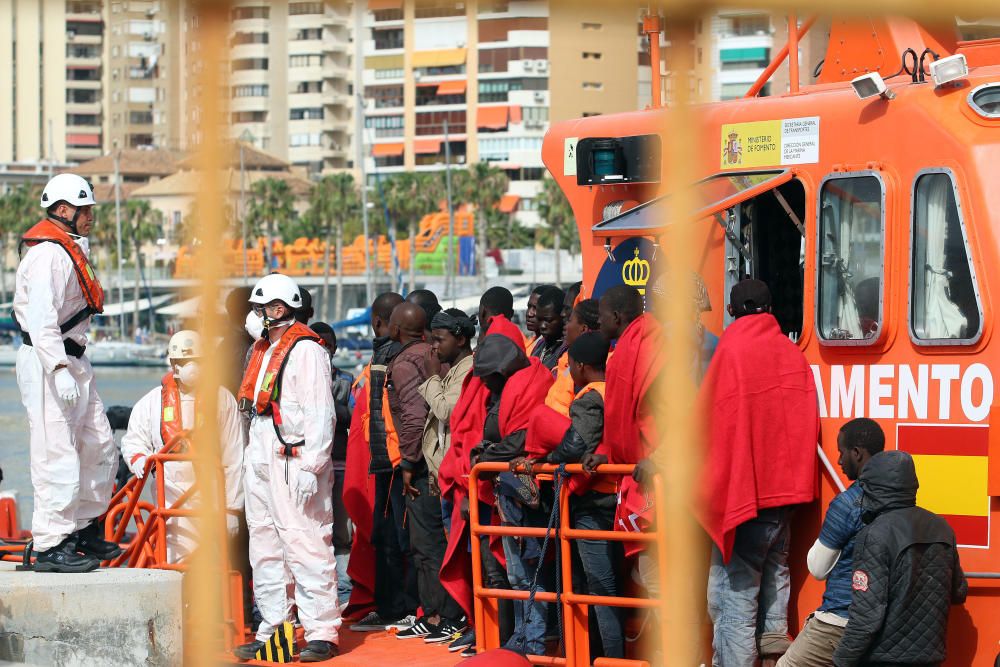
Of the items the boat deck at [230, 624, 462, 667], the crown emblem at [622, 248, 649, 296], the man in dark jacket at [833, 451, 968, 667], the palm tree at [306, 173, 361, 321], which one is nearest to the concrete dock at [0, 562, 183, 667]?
the boat deck at [230, 624, 462, 667]

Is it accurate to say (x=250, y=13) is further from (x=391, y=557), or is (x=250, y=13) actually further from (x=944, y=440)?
(x=391, y=557)

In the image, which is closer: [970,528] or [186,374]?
[970,528]

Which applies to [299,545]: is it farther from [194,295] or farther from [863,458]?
[194,295]

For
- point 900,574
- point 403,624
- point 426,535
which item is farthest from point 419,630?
point 900,574

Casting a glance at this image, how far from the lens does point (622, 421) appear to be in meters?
6.46

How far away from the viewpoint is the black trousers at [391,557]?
8812 mm

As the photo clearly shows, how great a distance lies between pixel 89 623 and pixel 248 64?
4.38m

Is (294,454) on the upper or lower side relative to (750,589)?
upper

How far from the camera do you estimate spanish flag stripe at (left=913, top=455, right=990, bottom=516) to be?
19.9ft

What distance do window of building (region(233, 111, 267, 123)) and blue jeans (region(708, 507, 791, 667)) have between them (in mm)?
3685

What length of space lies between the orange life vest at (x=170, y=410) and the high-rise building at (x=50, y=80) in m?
3.99

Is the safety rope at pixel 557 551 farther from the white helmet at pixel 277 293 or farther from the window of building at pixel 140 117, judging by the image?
the window of building at pixel 140 117

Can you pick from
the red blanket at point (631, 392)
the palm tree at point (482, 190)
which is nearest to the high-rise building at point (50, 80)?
the red blanket at point (631, 392)

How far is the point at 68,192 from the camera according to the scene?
715 centimetres
